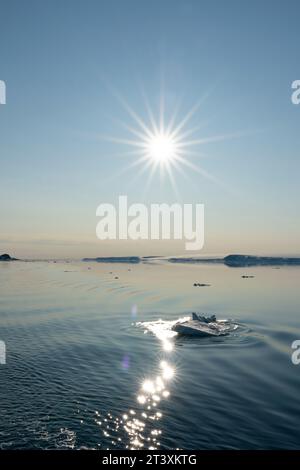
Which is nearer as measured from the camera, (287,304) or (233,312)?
(233,312)

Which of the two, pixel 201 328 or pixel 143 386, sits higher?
pixel 201 328

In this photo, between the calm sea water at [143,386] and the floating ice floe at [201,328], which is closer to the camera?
the calm sea water at [143,386]

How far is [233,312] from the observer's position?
43.2 meters

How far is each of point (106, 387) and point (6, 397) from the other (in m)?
5.03

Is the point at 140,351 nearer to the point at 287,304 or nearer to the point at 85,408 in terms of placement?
the point at 85,408

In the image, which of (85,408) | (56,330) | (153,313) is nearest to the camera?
(85,408)

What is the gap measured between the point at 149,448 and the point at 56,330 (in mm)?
21882

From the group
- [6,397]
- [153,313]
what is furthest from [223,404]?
[153,313]

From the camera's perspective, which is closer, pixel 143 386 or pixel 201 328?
pixel 143 386

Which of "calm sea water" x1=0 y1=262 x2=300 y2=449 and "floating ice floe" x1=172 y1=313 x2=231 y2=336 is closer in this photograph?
"calm sea water" x1=0 y1=262 x2=300 y2=449

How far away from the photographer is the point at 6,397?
16328 mm

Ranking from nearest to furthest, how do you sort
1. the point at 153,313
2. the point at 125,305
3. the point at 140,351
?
the point at 140,351 < the point at 153,313 < the point at 125,305
